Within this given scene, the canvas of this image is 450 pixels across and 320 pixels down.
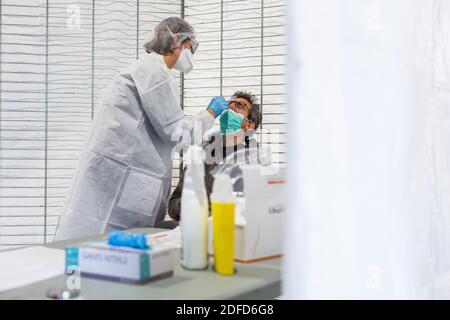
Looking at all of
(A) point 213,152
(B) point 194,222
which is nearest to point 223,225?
(B) point 194,222

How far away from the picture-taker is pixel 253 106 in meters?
2.50

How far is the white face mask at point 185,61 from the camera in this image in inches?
89.8

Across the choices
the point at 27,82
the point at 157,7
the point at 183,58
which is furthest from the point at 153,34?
the point at 27,82

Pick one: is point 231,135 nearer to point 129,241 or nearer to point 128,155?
point 128,155

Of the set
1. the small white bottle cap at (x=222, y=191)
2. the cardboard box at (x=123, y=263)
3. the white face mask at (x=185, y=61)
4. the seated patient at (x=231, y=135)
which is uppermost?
the white face mask at (x=185, y=61)

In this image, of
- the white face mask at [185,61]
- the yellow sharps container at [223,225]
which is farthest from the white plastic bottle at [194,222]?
the white face mask at [185,61]

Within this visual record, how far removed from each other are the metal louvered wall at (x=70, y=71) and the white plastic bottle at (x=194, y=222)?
1.35 meters

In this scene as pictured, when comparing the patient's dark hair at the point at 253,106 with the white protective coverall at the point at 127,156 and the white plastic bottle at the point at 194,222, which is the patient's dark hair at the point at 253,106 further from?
the white plastic bottle at the point at 194,222

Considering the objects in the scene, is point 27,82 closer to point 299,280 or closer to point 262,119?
point 262,119

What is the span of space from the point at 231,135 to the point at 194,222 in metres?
1.30

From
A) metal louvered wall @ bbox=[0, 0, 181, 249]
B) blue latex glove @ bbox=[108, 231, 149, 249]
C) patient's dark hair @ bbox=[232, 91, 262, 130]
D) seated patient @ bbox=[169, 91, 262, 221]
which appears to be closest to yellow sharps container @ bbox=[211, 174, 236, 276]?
blue latex glove @ bbox=[108, 231, 149, 249]

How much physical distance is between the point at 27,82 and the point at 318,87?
1984 mm

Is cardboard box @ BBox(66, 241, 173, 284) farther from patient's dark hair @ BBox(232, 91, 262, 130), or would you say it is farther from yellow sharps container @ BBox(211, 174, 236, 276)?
patient's dark hair @ BBox(232, 91, 262, 130)

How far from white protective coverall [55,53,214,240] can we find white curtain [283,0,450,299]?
1380 mm
